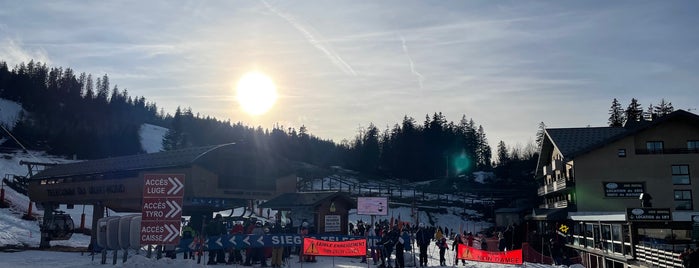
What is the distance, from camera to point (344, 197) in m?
29.5

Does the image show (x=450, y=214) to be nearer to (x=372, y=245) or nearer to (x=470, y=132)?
(x=372, y=245)

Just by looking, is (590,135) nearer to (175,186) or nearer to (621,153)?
(621,153)

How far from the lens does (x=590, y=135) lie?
162 feet

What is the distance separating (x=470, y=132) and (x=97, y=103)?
99517 mm

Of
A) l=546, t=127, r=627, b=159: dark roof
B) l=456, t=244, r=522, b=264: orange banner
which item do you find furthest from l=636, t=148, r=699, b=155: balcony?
l=456, t=244, r=522, b=264: orange banner

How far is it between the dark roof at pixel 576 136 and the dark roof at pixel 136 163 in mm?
30288

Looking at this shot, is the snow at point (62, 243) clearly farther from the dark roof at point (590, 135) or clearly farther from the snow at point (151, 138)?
the snow at point (151, 138)

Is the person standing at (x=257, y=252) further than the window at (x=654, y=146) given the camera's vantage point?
No

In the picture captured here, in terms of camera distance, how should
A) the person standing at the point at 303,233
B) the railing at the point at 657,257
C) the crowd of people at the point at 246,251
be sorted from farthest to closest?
the person standing at the point at 303,233
the crowd of people at the point at 246,251
the railing at the point at 657,257

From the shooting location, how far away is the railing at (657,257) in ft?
64.0

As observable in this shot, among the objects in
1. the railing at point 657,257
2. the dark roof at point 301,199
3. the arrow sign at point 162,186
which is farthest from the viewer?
the dark roof at point 301,199

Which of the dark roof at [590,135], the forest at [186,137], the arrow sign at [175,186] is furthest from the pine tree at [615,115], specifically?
the arrow sign at [175,186]

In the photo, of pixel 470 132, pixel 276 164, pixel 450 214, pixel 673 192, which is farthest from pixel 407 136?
pixel 276 164

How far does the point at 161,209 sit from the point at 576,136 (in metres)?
43.4
